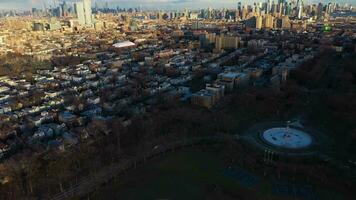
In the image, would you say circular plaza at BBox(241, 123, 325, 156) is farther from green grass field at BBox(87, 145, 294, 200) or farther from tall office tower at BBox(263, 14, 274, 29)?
tall office tower at BBox(263, 14, 274, 29)

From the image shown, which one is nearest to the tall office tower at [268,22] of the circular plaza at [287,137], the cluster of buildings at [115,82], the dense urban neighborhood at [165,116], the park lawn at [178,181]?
the cluster of buildings at [115,82]

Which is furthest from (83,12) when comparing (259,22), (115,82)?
(115,82)

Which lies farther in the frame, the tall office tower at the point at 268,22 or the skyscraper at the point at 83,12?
the skyscraper at the point at 83,12

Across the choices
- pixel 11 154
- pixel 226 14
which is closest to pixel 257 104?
pixel 11 154

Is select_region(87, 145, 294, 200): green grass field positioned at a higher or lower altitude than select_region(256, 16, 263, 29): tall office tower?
lower

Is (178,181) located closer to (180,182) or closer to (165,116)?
(180,182)

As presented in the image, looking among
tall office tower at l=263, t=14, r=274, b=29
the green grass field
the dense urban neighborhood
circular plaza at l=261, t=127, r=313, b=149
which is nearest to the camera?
the green grass field

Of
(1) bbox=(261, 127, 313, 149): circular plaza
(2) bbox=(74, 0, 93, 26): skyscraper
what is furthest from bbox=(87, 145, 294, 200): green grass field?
(2) bbox=(74, 0, 93, 26): skyscraper

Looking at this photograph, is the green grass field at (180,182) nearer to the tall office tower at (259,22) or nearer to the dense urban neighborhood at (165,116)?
the dense urban neighborhood at (165,116)
